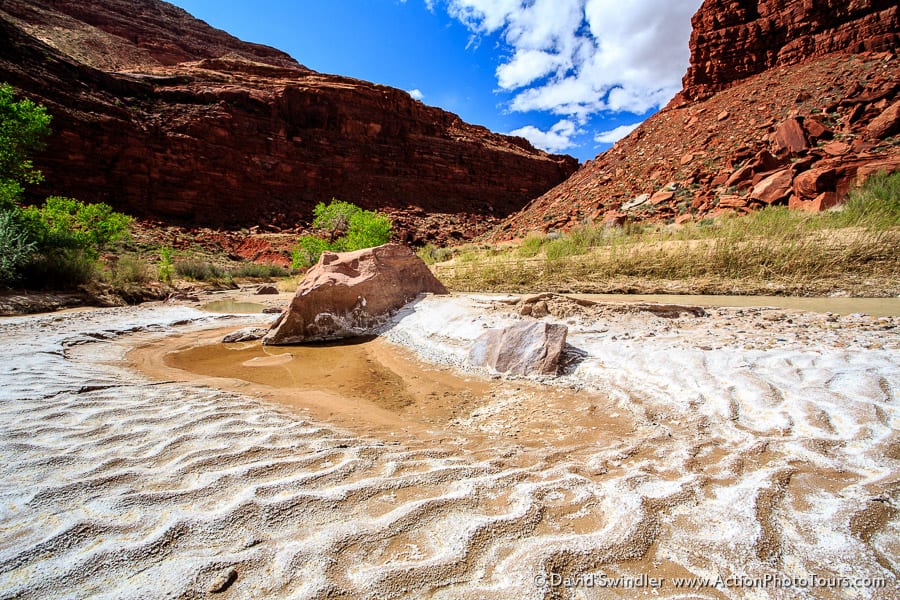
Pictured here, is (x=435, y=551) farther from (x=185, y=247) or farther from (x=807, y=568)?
(x=185, y=247)

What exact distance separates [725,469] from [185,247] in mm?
34854

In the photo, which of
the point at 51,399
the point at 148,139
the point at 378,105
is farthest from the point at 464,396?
the point at 378,105

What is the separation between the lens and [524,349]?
3.62 meters

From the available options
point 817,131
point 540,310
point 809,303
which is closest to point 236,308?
point 540,310

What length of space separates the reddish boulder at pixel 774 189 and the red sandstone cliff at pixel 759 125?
5 centimetres

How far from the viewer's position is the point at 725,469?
1722mm

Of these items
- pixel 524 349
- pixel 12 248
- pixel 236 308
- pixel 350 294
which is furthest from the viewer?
pixel 236 308

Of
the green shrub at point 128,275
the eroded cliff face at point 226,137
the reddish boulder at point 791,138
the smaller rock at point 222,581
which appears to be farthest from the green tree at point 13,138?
the reddish boulder at point 791,138

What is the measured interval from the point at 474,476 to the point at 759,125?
95.6 feet

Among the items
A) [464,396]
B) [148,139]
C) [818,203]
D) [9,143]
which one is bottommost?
[464,396]

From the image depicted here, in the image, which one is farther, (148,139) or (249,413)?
(148,139)

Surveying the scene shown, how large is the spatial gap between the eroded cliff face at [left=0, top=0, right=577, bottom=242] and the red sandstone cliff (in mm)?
17419

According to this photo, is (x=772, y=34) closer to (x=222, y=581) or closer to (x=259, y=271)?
(x=259, y=271)

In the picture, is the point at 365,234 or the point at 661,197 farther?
the point at 661,197
